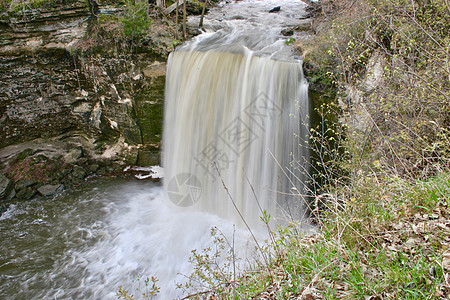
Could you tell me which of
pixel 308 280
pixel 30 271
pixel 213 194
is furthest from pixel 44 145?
pixel 308 280

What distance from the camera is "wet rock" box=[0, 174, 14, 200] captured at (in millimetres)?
7373

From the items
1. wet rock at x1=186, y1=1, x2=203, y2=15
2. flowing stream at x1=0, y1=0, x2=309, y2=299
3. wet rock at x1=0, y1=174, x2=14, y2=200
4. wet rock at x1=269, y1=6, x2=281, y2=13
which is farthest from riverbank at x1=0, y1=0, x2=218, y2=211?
wet rock at x1=269, y1=6, x2=281, y2=13

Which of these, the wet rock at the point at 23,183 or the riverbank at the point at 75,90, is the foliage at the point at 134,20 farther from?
the wet rock at the point at 23,183

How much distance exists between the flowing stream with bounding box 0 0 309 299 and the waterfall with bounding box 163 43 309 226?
3 cm

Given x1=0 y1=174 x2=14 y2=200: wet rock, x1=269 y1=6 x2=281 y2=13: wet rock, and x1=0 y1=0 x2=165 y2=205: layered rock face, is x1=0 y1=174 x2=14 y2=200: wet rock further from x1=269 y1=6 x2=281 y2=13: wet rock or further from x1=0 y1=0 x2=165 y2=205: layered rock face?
x1=269 y1=6 x2=281 y2=13: wet rock

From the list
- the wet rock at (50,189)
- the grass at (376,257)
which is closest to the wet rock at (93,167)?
the wet rock at (50,189)

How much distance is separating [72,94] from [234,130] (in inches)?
214

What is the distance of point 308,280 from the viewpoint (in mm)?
2230

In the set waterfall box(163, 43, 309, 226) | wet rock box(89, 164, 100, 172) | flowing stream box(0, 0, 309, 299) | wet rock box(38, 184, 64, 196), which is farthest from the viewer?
wet rock box(89, 164, 100, 172)

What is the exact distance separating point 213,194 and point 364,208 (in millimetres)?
4804

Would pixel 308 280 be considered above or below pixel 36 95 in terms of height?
below

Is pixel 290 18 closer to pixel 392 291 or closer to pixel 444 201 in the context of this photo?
pixel 444 201

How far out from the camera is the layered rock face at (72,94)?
7734 mm

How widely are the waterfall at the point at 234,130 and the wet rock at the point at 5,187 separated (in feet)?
14.3
